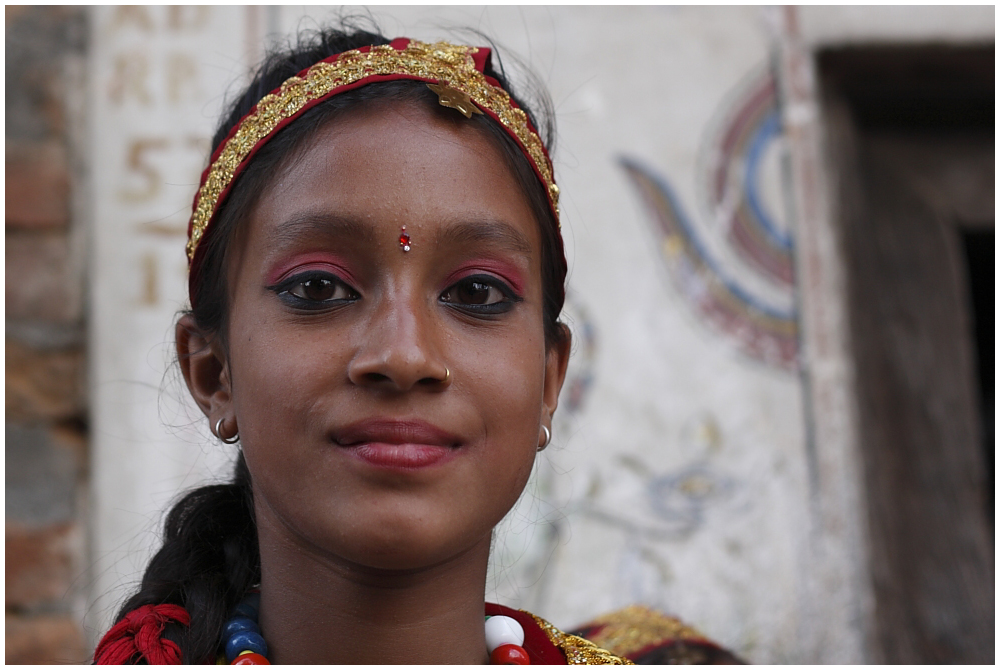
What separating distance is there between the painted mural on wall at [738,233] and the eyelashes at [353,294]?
4.15 feet

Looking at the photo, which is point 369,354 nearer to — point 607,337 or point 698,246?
point 607,337

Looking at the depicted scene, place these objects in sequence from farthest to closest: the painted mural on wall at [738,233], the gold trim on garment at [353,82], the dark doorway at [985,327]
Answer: the dark doorway at [985,327] → the painted mural on wall at [738,233] → the gold trim on garment at [353,82]

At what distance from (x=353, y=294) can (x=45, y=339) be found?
1492mm

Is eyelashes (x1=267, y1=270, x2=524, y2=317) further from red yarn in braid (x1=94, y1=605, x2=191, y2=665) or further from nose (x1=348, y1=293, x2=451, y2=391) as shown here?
red yarn in braid (x1=94, y1=605, x2=191, y2=665)

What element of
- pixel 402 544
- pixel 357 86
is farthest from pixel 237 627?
pixel 357 86

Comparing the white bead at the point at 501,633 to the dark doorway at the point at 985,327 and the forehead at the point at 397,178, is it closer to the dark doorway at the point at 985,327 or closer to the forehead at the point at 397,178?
the forehead at the point at 397,178

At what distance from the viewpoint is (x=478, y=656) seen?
1.30 m

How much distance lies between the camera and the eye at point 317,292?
1.17 m

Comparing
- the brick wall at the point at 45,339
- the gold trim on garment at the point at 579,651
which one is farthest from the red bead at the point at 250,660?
the brick wall at the point at 45,339

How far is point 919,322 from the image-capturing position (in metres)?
2.57

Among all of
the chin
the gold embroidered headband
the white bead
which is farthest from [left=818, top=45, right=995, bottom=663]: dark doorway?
the chin

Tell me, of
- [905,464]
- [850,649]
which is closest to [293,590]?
[850,649]

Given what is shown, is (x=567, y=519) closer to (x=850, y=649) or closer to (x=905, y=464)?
(x=850, y=649)

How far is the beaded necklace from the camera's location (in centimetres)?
124
